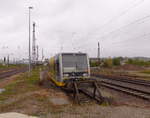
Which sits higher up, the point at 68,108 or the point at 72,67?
the point at 72,67

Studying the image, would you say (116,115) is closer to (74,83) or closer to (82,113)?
(82,113)

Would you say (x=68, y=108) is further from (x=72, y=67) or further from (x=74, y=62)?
(x=74, y=62)

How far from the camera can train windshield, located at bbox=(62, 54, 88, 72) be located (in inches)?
499

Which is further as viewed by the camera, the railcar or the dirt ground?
the railcar

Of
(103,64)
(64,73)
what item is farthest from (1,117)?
(103,64)

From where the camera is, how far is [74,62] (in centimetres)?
1300

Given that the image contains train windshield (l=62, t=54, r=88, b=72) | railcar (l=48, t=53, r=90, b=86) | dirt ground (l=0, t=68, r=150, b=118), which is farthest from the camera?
train windshield (l=62, t=54, r=88, b=72)

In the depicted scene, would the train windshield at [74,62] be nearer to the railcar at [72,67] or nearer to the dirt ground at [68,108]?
the railcar at [72,67]

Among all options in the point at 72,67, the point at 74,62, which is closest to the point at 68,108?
the point at 72,67

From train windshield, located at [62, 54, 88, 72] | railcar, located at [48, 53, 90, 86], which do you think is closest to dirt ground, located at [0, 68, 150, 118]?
railcar, located at [48, 53, 90, 86]

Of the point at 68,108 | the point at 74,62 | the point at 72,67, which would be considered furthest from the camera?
the point at 74,62

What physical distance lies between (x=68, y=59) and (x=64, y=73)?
4.00 feet

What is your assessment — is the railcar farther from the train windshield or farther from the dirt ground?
the dirt ground

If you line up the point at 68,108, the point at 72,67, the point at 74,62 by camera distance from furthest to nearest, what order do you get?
the point at 74,62 < the point at 72,67 < the point at 68,108
